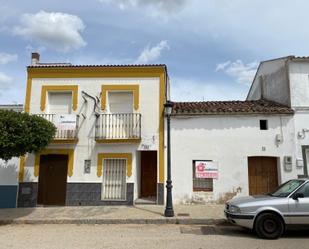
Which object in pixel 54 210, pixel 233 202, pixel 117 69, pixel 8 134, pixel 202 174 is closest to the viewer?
pixel 233 202

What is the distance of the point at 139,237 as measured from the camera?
7859mm

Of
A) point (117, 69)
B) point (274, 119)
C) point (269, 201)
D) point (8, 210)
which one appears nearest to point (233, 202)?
point (269, 201)

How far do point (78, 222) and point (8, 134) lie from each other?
3.68m

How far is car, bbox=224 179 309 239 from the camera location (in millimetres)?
7609

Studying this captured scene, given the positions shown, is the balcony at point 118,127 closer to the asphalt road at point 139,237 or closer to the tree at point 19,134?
the tree at point 19,134

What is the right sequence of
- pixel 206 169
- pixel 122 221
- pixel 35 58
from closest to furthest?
pixel 122 221, pixel 206 169, pixel 35 58

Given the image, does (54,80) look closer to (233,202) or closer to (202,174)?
(202,174)

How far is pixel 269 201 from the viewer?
7.79 m

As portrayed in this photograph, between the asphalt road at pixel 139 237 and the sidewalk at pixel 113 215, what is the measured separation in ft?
1.53

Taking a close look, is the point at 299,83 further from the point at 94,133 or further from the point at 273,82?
the point at 94,133


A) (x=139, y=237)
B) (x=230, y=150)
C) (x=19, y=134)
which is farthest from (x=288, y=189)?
(x=19, y=134)

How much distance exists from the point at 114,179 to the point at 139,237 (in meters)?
5.55

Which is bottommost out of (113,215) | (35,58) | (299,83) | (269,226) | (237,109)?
(113,215)

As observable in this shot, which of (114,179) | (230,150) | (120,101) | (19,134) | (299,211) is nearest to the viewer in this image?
(299,211)
